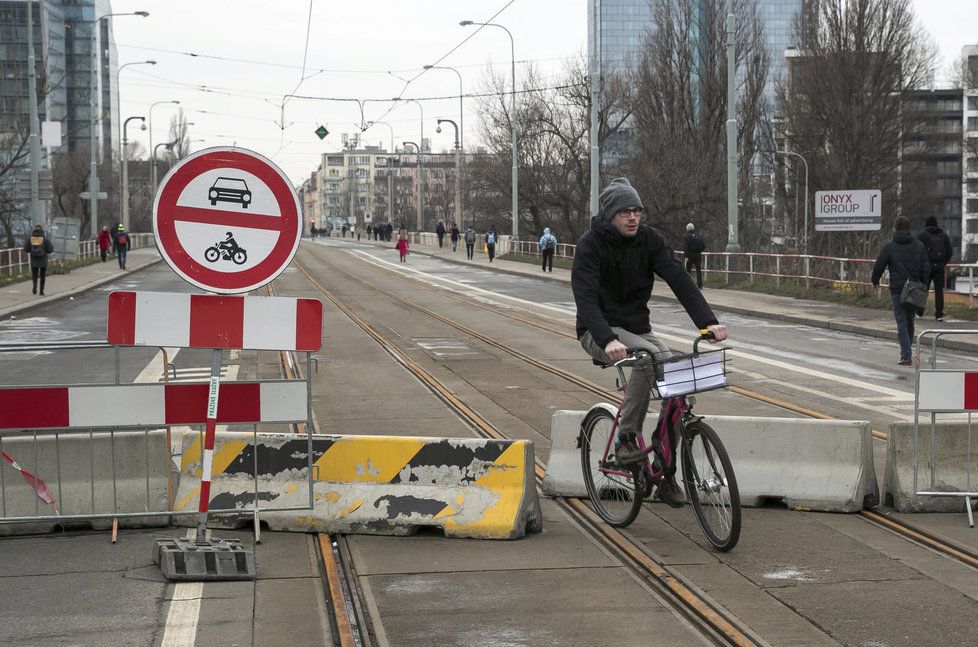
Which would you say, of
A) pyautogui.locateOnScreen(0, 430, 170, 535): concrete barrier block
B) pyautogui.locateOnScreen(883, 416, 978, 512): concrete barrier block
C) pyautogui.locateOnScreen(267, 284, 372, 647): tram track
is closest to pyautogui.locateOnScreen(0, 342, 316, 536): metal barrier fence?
pyautogui.locateOnScreen(0, 430, 170, 535): concrete barrier block

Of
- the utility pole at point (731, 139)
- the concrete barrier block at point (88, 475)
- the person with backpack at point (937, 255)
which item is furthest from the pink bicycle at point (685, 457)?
the utility pole at point (731, 139)

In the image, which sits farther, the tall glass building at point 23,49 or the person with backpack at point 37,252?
the tall glass building at point 23,49

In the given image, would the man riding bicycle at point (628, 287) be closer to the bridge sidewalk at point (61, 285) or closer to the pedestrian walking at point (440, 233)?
the bridge sidewalk at point (61, 285)

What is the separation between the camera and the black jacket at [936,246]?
22.5 meters

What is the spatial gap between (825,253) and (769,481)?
3799 centimetres

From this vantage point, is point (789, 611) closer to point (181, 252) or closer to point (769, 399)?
point (181, 252)

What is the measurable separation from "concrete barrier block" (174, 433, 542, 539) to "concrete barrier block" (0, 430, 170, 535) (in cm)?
19

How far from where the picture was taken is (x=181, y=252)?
6.10 m

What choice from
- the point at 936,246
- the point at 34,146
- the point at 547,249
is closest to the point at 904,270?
the point at 936,246

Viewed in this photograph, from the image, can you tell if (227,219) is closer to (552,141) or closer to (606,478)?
(606,478)

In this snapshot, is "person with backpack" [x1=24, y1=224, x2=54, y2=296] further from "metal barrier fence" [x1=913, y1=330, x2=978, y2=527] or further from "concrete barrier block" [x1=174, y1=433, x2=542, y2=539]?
"metal barrier fence" [x1=913, y1=330, x2=978, y2=527]

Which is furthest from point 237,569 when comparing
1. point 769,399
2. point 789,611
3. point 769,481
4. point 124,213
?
point 124,213

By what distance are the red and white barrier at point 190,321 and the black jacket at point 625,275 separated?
4.57ft

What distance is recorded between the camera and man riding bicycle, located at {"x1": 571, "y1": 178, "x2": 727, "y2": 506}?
21.8 ft
